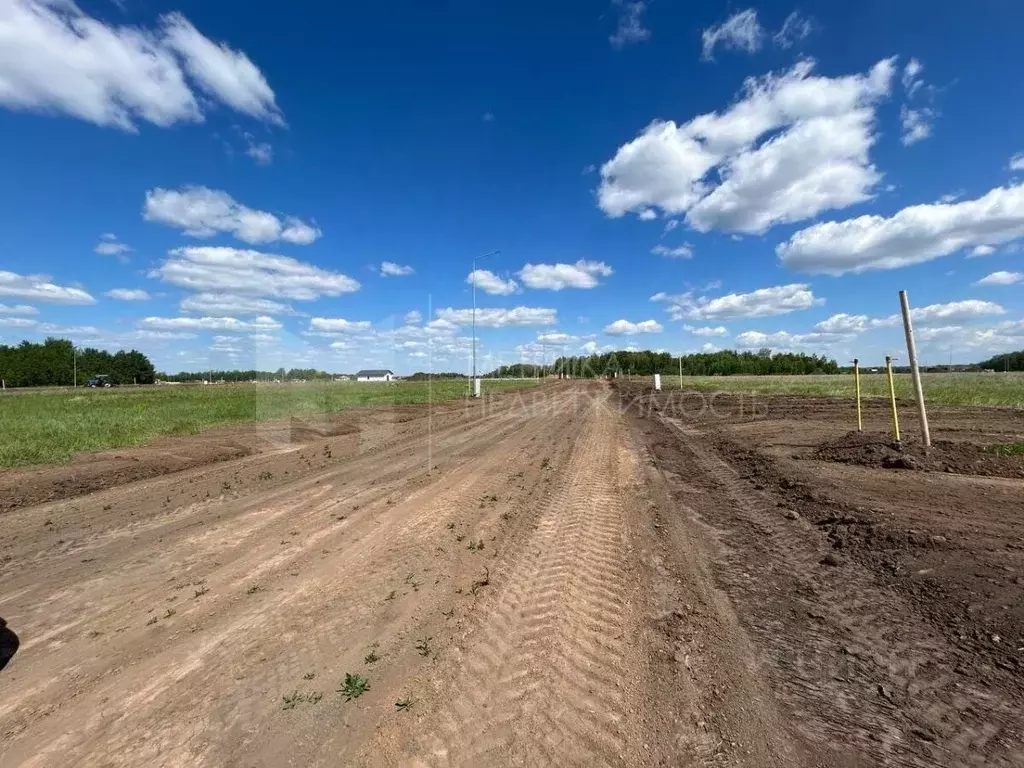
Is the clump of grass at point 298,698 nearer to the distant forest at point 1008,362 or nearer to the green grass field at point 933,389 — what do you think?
the green grass field at point 933,389

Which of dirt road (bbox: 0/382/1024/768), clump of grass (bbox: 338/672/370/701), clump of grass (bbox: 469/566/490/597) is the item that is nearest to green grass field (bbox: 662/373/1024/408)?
dirt road (bbox: 0/382/1024/768)

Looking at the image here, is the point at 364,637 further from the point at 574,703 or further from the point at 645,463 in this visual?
the point at 645,463

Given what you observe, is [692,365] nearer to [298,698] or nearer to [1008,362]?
[1008,362]

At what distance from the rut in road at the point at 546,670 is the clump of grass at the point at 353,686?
1.52 feet

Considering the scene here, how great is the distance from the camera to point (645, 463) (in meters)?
11.0

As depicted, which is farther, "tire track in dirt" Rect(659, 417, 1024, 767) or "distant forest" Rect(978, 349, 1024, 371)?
"distant forest" Rect(978, 349, 1024, 371)

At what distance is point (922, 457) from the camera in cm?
913

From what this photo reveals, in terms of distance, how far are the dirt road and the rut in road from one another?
0.02 m

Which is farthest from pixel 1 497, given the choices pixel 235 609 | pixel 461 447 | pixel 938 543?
pixel 938 543

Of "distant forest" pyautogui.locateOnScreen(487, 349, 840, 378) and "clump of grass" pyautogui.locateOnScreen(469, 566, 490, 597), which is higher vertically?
"distant forest" pyautogui.locateOnScreen(487, 349, 840, 378)

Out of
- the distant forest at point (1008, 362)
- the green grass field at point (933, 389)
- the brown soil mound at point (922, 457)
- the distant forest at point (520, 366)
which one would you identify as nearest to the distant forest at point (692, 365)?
the distant forest at point (520, 366)

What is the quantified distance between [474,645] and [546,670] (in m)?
0.63

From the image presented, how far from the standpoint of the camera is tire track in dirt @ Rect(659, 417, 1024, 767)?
8.36 ft

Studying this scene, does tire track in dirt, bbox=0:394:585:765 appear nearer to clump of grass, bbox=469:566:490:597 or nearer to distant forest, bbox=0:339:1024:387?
clump of grass, bbox=469:566:490:597
